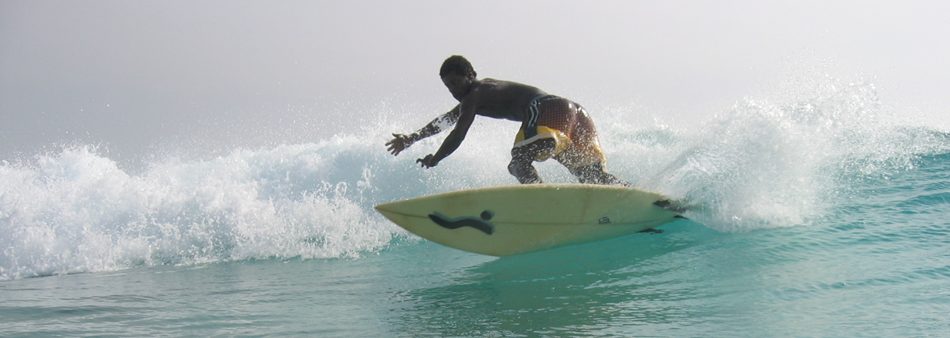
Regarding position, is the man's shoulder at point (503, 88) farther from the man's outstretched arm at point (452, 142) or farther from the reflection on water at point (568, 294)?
the reflection on water at point (568, 294)

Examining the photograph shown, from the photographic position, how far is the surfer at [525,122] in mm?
5824

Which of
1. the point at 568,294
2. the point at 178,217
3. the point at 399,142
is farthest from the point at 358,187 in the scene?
the point at 568,294

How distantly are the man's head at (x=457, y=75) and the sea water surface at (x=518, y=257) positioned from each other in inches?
54.3

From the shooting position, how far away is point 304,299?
4.92 meters

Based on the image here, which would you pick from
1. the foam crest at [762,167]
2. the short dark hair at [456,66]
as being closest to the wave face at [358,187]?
the foam crest at [762,167]

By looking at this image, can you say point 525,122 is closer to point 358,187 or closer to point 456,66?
point 456,66

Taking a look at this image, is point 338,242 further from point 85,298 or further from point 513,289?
point 513,289

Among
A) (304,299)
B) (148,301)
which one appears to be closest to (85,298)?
(148,301)

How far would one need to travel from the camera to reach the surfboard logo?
18.0 feet

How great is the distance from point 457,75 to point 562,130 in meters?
0.92

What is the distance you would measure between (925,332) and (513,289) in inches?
90.5

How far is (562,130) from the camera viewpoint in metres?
5.95

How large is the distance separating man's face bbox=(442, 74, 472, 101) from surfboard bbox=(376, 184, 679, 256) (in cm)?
87

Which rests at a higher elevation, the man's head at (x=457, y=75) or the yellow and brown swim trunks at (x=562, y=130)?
the man's head at (x=457, y=75)
